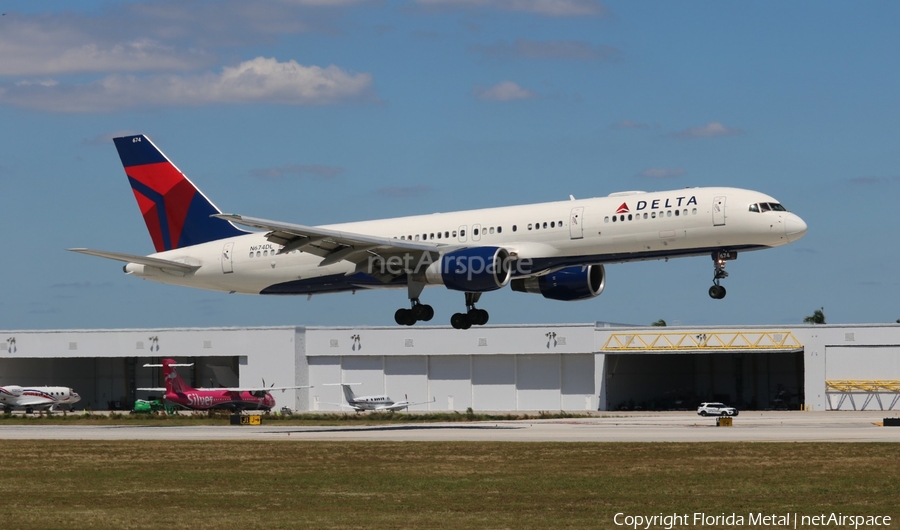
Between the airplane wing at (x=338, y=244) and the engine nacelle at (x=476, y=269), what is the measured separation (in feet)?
5.12

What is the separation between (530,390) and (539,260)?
5815 centimetres

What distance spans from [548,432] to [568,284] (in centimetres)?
925

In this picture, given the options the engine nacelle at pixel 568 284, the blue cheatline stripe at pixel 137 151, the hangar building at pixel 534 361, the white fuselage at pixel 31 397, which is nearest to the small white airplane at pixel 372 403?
the hangar building at pixel 534 361

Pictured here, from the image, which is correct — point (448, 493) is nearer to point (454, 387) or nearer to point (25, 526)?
point (25, 526)

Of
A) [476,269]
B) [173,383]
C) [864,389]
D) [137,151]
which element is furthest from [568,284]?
[173,383]

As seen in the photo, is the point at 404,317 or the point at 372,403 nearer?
the point at 404,317

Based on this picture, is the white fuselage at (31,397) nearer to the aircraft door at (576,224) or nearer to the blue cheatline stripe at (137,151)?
the blue cheatline stripe at (137,151)

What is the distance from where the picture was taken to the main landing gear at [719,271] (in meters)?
52.2

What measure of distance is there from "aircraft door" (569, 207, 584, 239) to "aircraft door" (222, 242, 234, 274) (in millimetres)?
20028

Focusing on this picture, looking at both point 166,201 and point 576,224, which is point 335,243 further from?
point 166,201

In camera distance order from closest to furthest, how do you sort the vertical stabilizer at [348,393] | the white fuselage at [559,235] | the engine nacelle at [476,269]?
1. the white fuselage at [559,235]
2. the engine nacelle at [476,269]
3. the vertical stabilizer at [348,393]

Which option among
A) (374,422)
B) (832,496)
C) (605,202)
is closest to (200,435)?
(374,422)

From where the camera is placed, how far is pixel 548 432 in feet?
215

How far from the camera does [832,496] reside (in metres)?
34.5
